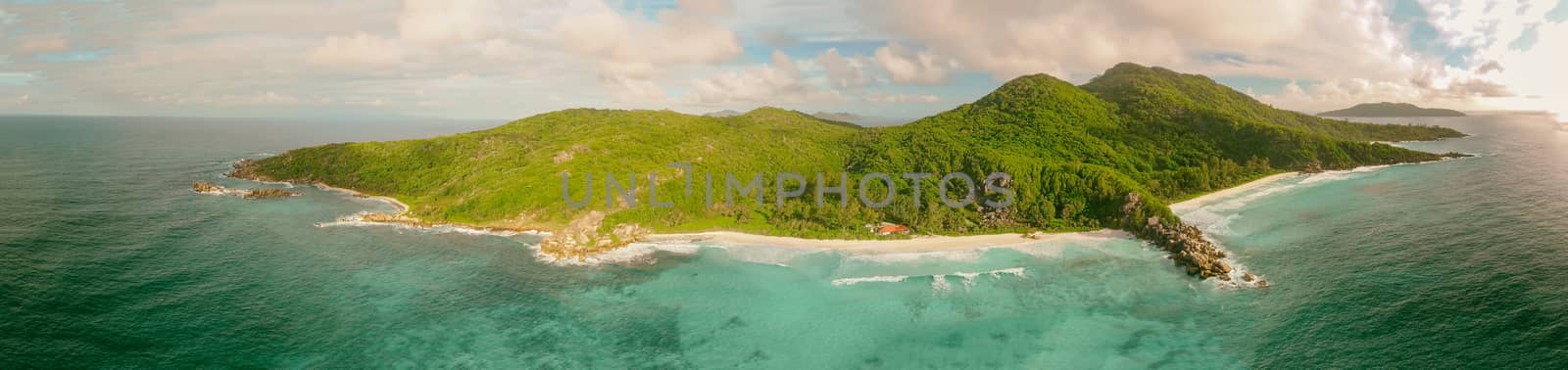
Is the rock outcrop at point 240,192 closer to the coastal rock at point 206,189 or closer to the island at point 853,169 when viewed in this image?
the coastal rock at point 206,189

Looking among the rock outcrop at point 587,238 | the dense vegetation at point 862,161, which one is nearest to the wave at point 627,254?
the rock outcrop at point 587,238

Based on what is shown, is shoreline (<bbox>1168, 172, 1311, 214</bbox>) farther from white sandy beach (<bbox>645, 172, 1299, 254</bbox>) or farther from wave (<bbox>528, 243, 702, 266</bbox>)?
wave (<bbox>528, 243, 702, 266</bbox>)

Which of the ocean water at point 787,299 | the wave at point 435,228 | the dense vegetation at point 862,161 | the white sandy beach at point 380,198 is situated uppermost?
the dense vegetation at point 862,161

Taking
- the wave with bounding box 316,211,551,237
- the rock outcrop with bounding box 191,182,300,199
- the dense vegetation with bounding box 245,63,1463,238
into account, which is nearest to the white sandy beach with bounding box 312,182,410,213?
the dense vegetation with bounding box 245,63,1463,238

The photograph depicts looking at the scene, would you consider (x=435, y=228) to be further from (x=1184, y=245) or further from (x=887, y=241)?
(x=1184, y=245)

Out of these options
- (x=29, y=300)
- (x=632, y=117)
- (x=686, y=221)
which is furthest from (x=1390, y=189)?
(x=29, y=300)

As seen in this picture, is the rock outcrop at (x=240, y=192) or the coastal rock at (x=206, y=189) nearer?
the rock outcrop at (x=240, y=192)
